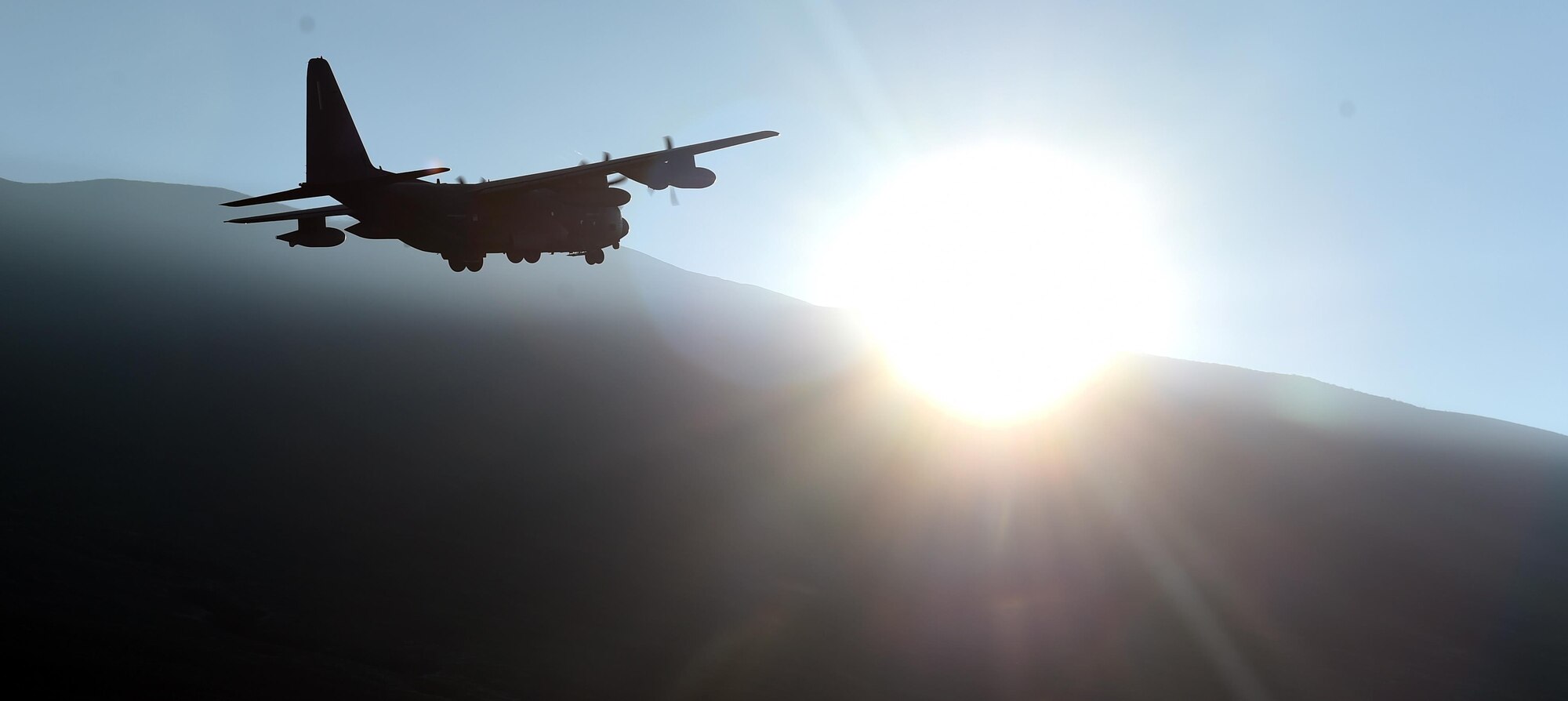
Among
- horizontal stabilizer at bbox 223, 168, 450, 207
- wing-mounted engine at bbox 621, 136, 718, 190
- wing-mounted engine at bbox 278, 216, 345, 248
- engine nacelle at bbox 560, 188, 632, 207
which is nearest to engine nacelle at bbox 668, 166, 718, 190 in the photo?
wing-mounted engine at bbox 621, 136, 718, 190

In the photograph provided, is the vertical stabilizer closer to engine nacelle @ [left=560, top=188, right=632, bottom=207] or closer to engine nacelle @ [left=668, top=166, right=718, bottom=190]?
engine nacelle @ [left=560, top=188, right=632, bottom=207]

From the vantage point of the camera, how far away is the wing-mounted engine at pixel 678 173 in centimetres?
3548

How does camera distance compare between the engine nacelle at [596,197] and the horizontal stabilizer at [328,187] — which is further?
the engine nacelle at [596,197]

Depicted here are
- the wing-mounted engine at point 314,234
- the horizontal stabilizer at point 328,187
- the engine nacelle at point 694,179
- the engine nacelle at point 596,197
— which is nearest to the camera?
the horizontal stabilizer at point 328,187

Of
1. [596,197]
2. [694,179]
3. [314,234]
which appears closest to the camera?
[314,234]

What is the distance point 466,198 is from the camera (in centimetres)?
3559

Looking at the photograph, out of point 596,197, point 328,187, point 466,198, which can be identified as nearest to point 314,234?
point 328,187

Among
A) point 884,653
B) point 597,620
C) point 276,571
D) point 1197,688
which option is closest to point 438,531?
point 276,571

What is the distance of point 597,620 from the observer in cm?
16888

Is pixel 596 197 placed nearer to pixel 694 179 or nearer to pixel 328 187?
pixel 694 179

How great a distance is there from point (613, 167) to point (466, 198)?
6.47 metres

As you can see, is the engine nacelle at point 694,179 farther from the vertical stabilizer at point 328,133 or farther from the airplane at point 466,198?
the vertical stabilizer at point 328,133

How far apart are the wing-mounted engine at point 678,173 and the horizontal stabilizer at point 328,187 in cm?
961

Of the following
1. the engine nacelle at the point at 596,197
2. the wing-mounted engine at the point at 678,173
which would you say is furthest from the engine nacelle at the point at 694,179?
the engine nacelle at the point at 596,197
